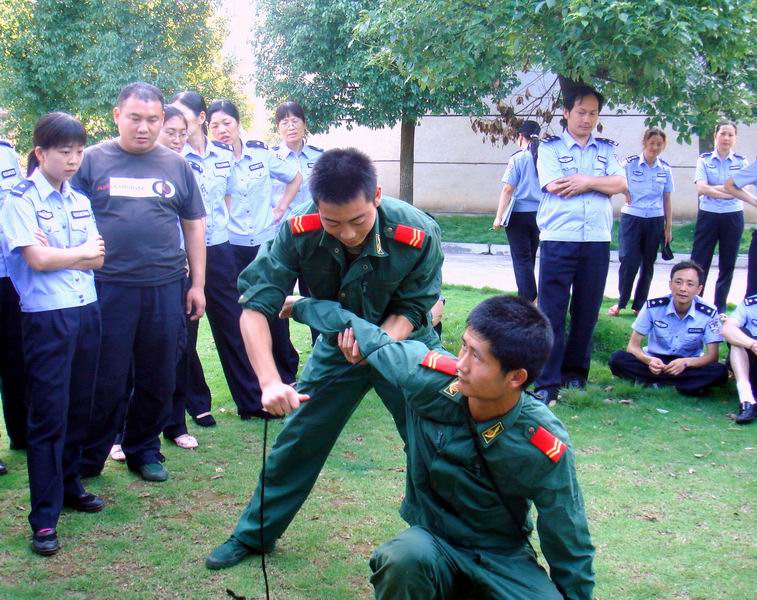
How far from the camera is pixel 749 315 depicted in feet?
19.3

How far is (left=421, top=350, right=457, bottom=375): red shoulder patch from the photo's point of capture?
276 cm

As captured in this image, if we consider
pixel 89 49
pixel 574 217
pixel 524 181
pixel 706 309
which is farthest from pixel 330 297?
pixel 89 49

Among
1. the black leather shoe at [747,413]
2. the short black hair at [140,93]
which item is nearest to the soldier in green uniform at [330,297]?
the short black hair at [140,93]

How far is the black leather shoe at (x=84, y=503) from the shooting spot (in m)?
4.06

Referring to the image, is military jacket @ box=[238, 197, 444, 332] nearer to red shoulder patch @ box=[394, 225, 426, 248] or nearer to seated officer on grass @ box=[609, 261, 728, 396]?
red shoulder patch @ box=[394, 225, 426, 248]

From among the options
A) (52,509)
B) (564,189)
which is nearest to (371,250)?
(52,509)

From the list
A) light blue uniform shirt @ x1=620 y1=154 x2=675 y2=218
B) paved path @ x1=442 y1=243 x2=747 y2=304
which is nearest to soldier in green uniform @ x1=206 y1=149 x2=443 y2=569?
light blue uniform shirt @ x1=620 y1=154 x2=675 y2=218

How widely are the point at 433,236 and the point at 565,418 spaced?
8.81 feet

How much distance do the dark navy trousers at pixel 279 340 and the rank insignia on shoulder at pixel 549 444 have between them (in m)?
3.44

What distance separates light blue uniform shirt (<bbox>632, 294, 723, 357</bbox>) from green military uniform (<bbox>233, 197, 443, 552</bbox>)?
328cm

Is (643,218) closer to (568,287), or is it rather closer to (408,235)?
(568,287)

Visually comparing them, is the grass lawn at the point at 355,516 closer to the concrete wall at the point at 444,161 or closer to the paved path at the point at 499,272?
the paved path at the point at 499,272

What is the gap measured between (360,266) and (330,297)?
0.27 m

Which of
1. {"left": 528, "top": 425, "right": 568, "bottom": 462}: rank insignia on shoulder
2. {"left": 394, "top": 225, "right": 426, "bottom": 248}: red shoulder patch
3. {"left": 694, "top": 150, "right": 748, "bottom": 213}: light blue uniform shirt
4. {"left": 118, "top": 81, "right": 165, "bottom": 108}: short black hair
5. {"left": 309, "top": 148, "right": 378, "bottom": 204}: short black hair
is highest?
{"left": 118, "top": 81, "right": 165, "bottom": 108}: short black hair
